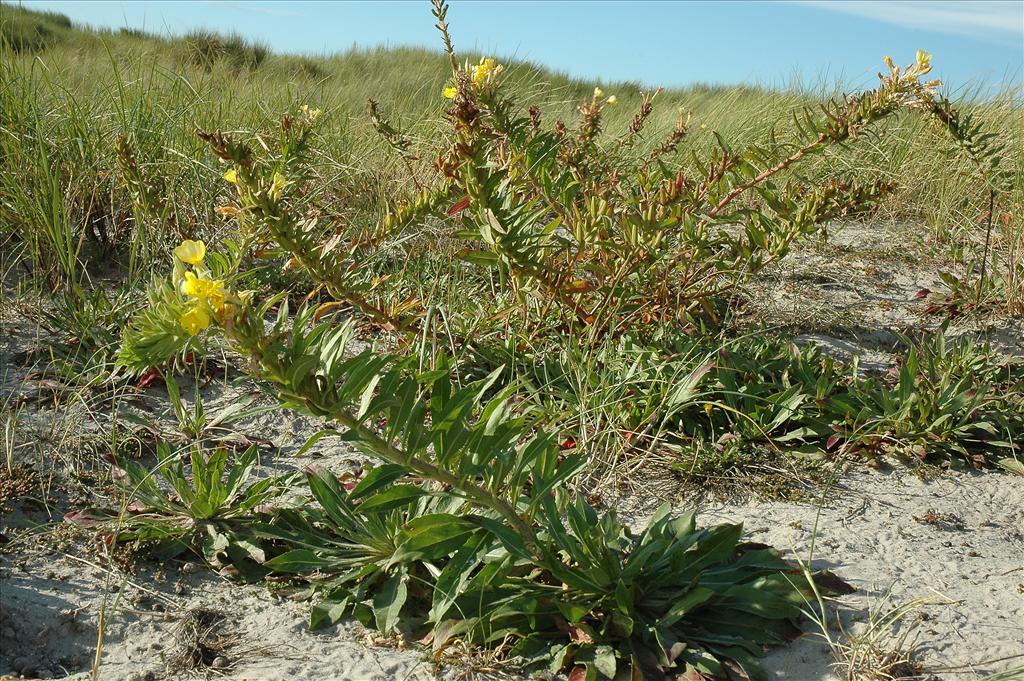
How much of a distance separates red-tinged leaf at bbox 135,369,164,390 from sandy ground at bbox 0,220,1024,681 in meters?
0.03

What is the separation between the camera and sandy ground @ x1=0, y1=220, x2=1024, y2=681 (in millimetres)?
1923

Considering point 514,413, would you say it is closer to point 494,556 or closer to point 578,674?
point 494,556

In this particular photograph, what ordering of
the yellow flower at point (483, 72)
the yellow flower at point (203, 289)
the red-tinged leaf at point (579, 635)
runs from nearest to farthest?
the yellow flower at point (203, 289) → the red-tinged leaf at point (579, 635) → the yellow flower at point (483, 72)

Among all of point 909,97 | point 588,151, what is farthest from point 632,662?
point 588,151

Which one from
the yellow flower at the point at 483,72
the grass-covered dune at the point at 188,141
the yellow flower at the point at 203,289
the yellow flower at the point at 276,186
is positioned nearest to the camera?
the yellow flower at the point at 203,289

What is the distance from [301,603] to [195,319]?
1.00 metres

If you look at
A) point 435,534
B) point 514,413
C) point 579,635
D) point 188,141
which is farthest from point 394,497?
point 188,141

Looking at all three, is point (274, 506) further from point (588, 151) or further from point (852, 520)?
point (588, 151)

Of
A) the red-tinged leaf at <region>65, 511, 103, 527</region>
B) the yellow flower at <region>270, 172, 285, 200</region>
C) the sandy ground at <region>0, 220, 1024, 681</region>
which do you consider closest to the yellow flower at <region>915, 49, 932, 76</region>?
the sandy ground at <region>0, 220, 1024, 681</region>

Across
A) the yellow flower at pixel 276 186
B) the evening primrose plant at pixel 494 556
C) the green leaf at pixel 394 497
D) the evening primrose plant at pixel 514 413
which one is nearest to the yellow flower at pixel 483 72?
the evening primrose plant at pixel 514 413

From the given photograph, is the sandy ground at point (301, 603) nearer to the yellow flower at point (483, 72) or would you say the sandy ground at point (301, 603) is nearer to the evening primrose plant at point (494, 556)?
the evening primrose plant at point (494, 556)

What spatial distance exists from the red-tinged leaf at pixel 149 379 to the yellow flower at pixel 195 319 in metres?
1.75

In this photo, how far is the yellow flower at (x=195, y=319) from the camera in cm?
135

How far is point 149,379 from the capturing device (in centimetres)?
300
